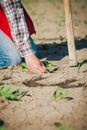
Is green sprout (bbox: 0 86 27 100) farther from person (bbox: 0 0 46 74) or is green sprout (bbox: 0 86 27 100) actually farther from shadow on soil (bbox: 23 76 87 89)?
person (bbox: 0 0 46 74)

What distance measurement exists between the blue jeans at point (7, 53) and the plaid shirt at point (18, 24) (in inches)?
11.1

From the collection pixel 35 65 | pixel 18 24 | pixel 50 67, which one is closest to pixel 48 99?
pixel 35 65

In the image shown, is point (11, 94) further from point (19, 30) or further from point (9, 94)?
point (19, 30)

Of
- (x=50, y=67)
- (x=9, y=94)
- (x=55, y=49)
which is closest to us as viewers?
(x=9, y=94)

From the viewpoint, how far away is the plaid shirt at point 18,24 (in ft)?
9.71

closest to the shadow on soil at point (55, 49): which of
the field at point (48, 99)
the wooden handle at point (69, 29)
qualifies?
the field at point (48, 99)

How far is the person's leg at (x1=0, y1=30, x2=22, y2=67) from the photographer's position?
331 centimetres

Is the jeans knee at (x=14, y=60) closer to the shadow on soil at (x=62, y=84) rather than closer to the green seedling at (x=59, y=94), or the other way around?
the shadow on soil at (x=62, y=84)

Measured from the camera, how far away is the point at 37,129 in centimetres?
185

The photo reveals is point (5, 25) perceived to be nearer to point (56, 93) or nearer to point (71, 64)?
point (71, 64)

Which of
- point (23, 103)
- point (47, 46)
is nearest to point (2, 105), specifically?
point (23, 103)

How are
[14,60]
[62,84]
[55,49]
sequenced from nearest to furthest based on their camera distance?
[62,84]
[14,60]
[55,49]

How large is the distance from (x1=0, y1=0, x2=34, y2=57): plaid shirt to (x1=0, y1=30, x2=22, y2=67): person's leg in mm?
284

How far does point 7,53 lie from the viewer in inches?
133
